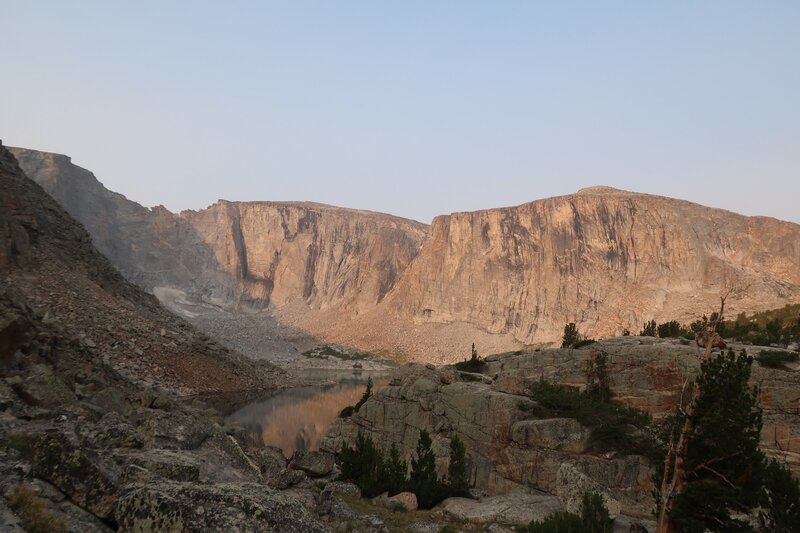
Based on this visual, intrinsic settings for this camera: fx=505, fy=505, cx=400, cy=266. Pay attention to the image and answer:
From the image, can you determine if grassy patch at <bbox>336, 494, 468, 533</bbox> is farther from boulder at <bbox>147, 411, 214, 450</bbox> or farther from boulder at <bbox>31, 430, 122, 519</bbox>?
boulder at <bbox>31, 430, 122, 519</bbox>

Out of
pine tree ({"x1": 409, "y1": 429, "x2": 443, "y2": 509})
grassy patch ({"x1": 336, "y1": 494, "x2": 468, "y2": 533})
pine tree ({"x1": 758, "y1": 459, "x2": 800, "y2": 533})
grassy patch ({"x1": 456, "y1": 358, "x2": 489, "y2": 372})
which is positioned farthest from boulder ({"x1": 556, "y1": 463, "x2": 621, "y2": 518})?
grassy patch ({"x1": 456, "y1": 358, "x2": 489, "y2": 372})

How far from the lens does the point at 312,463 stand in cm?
2320

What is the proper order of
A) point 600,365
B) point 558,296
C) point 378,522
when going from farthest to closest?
point 558,296 < point 600,365 < point 378,522

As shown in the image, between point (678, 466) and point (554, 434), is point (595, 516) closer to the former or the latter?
point (678, 466)

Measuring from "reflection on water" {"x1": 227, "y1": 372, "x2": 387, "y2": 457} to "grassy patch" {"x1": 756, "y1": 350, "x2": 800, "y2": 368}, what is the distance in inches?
1308

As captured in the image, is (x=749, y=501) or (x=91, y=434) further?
(x=749, y=501)

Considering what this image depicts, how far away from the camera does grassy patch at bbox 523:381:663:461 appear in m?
27.0

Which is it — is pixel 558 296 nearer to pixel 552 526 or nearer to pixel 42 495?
pixel 552 526

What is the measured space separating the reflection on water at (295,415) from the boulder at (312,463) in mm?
12803

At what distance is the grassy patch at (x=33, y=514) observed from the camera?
573cm

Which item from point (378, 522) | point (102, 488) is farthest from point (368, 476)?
point (102, 488)

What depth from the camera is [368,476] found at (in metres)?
21.4

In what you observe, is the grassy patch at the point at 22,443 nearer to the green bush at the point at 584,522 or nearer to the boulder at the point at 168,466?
the boulder at the point at 168,466

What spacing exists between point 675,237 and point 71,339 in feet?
446
